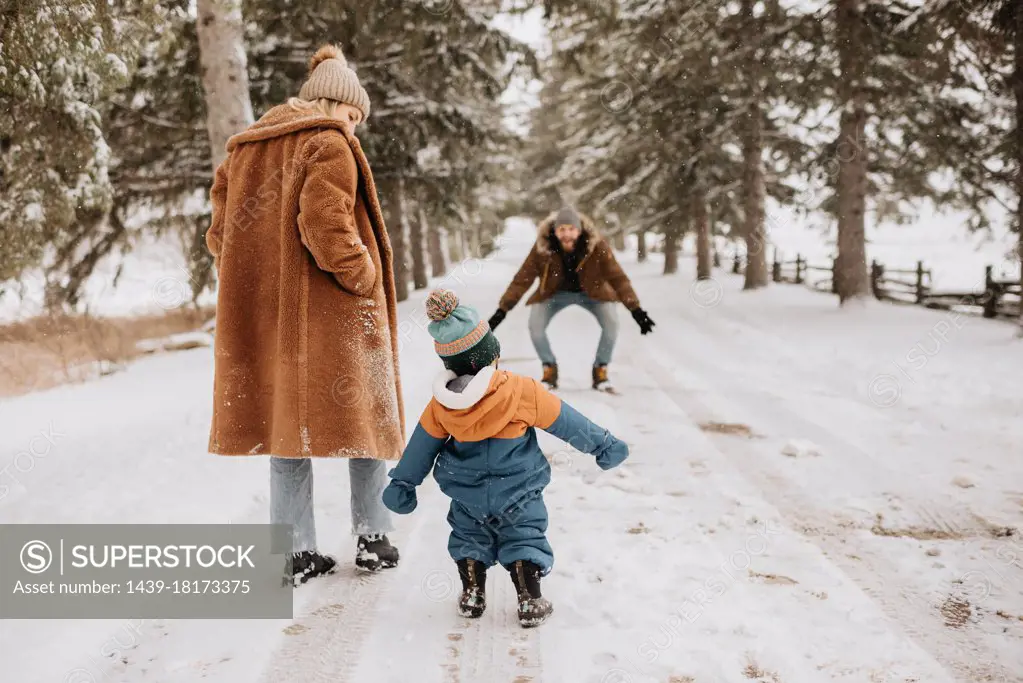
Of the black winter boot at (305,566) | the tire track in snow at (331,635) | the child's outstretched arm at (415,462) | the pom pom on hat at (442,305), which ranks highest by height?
the pom pom on hat at (442,305)

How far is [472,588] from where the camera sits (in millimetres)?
3287

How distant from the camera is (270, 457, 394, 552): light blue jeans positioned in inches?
139

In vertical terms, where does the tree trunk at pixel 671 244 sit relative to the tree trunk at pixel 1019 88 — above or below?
below

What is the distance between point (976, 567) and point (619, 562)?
1.77 meters

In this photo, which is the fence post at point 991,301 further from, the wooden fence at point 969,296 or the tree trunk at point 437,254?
the tree trunk at point 437,254

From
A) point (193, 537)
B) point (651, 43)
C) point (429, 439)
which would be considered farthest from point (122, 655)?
point (651, 43)

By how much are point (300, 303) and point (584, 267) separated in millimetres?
5043

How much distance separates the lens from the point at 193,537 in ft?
13.5

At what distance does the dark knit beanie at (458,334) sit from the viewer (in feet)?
10.2

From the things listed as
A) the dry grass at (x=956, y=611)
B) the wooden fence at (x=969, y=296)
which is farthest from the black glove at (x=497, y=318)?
the wooden fence at (x=969, y=296)

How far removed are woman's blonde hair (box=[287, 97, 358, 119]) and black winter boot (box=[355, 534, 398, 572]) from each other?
6.82 feet

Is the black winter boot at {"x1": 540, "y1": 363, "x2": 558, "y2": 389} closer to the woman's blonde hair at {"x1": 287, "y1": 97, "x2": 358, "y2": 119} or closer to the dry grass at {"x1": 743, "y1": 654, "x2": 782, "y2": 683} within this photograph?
the woman's blonde hair at {"x1": 287, "y1": 97, "x2": 358, "y2": 119}

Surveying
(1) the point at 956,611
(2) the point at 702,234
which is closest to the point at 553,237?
(1) the point at 956,611

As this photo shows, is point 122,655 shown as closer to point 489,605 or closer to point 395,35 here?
point 489,605
